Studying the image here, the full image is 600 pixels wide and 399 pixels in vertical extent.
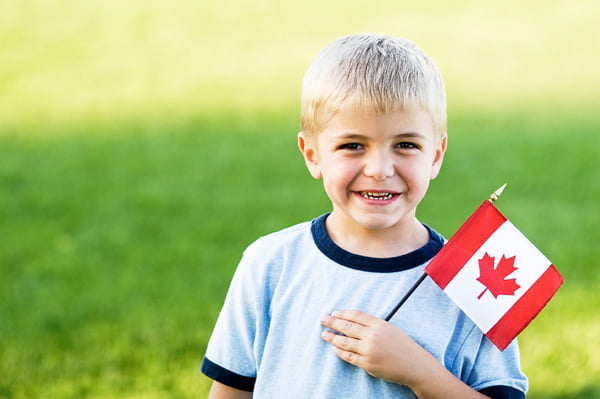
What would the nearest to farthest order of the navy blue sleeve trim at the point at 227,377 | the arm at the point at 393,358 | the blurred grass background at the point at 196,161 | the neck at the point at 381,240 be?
the arm at the point at 393,358 → the neck at the point at 381,240 → the navy blue sleeve trim at the point at 227,377 → the blurred grass background at the point at 196,161

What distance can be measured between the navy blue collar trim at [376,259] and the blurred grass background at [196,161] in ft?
6.94

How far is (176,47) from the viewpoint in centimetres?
1384

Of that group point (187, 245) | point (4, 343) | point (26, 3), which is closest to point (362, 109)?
point (4, 343)

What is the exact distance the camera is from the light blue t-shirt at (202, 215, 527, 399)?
81.6 inches

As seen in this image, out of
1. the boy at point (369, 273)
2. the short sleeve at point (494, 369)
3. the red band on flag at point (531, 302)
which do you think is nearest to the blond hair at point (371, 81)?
the boy at point (369, 273)

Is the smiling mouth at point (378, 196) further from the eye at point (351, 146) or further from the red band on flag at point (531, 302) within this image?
the red band on flag at point (531, 302)

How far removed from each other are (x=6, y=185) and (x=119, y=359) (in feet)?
11.2

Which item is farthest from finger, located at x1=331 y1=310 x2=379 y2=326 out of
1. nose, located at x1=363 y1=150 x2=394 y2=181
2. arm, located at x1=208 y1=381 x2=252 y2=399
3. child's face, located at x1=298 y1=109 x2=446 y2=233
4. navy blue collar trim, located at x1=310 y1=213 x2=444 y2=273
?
arm, located at x1=208 y1=381 x2=252 y2=399

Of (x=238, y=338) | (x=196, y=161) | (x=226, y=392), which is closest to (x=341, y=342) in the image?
(x=238, y=338)

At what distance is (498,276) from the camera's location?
211 centimetres

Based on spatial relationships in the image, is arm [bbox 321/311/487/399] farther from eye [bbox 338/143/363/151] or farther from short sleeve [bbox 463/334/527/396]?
eye [bbox 338/143/363/151]

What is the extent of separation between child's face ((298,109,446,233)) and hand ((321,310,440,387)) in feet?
0.81

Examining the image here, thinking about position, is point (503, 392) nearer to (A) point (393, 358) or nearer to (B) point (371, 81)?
(A) point (393, 358)

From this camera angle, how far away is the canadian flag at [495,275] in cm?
205
